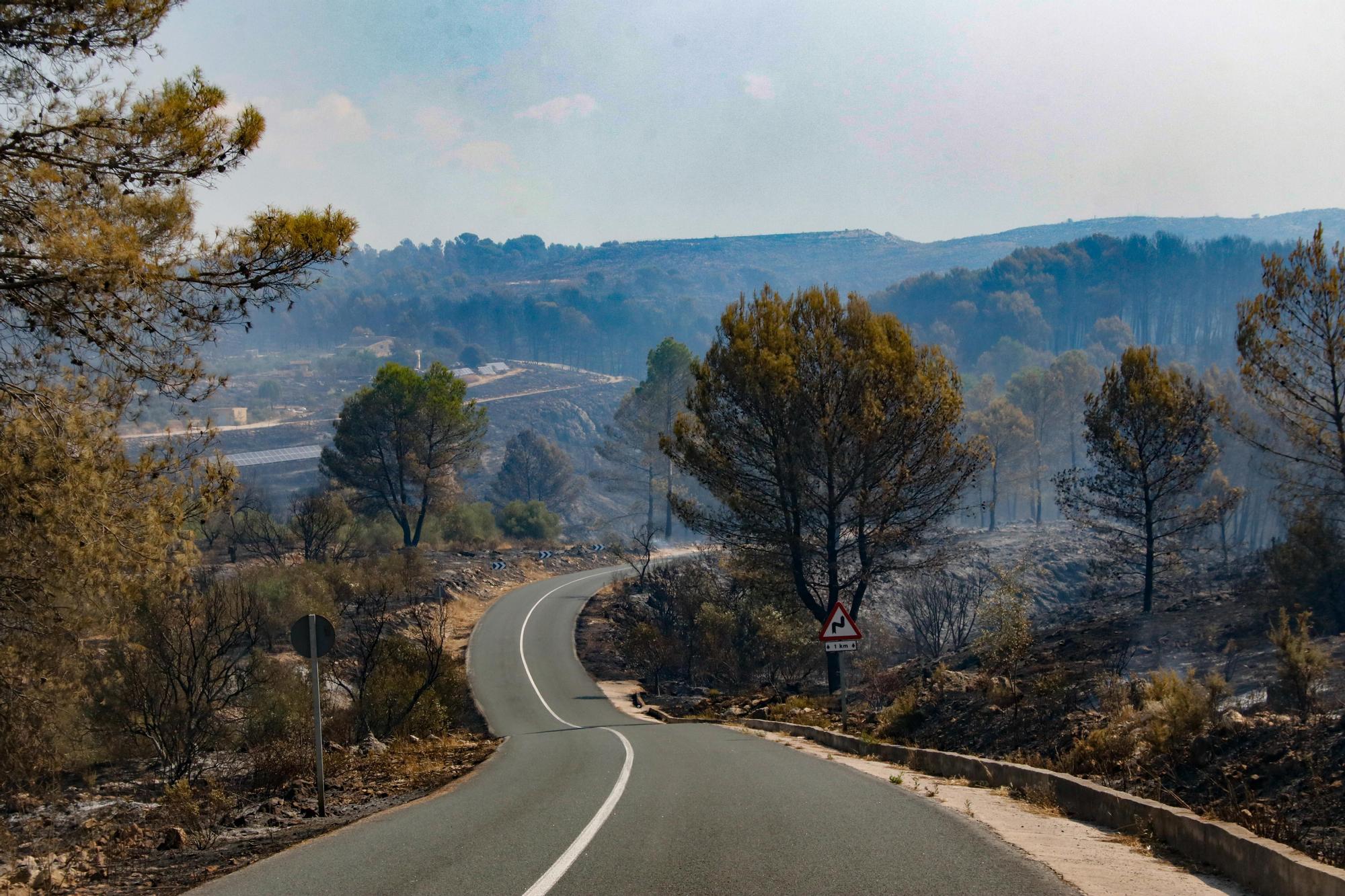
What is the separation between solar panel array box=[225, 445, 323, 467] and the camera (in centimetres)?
12988

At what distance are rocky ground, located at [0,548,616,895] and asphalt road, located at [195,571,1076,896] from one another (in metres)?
0.78

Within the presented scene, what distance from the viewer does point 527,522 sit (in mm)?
77438

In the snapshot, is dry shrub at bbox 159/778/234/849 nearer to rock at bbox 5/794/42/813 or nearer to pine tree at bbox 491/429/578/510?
rock at bbox 5/794/42/813

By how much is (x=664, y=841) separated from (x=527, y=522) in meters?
71.4

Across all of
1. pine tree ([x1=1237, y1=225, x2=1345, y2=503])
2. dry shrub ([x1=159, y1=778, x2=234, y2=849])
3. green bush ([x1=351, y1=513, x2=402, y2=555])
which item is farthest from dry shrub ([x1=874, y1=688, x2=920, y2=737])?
green bush ([x1=351, y1=513, x2=402, y2=555])

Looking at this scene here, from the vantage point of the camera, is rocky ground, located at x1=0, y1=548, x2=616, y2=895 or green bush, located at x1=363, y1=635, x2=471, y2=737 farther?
green bush, located at x1=363, y1=635, x2=471, y2=737

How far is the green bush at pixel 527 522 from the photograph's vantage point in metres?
76.9

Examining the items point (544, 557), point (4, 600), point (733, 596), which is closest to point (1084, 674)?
point (4, 600)

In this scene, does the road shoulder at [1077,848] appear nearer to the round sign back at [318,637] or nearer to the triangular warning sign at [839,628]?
the round sign back at [318,637]

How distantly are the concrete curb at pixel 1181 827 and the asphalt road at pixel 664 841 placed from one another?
1097mm

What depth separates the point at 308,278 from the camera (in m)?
12.7

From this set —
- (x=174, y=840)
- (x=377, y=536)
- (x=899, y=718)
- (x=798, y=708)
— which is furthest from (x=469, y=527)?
(x=174, y=840)

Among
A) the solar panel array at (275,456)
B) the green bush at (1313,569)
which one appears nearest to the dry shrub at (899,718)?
the green bush at (1313,569)

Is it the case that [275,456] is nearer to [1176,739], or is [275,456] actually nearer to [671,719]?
[671,719]
